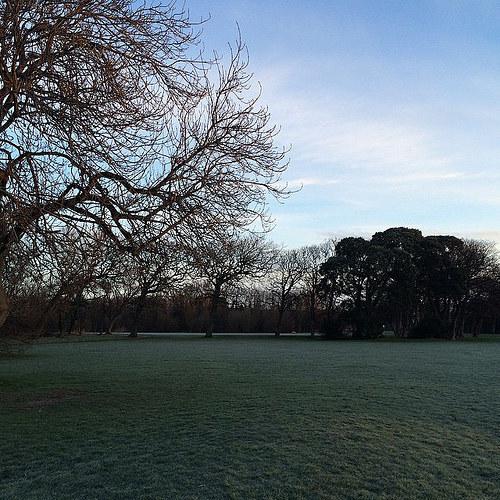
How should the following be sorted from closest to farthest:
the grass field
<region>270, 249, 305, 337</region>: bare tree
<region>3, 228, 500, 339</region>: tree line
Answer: the grass field, <region>3, 228, 500, 339</region>: tree line, <region>270, 249, 305, 337</region>: bare tree

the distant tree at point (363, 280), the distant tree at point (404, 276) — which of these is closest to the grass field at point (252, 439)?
the distant tree at point (363, 280)

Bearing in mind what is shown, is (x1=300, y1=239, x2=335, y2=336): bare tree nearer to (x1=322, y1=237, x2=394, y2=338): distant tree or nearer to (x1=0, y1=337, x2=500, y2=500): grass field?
(x1=322, y1=237, x2=394, y2=338): distant tree

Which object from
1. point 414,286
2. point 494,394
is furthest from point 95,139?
point 414,286

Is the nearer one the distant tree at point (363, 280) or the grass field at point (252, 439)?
the grass field at point (252, 439)

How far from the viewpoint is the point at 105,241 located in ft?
29.0

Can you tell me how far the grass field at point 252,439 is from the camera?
577cm

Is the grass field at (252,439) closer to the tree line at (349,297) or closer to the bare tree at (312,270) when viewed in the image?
the tree line at (349,297)

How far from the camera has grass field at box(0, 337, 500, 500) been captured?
577 cm

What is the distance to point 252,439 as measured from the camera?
7.72m

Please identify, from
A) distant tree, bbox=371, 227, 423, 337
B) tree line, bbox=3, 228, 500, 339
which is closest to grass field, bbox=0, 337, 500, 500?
tree line, bbox=3, 228, 500, 339

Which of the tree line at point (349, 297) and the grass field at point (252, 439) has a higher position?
the tree line at point (349, 297)

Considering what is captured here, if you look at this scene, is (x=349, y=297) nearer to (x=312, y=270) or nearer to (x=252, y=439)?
(x=312, y=270)

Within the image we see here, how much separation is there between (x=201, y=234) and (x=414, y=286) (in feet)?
131

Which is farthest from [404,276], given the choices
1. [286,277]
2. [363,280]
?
[286,277]
